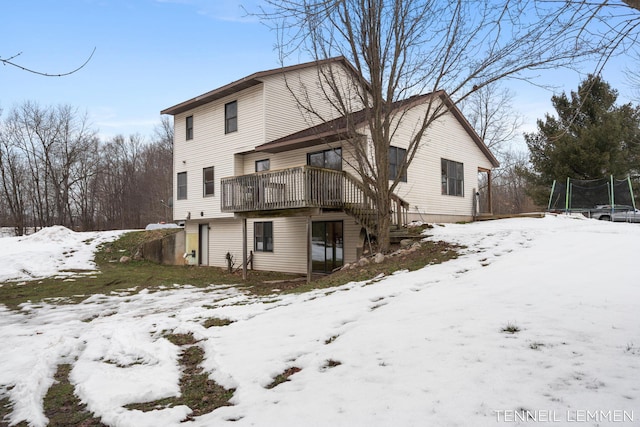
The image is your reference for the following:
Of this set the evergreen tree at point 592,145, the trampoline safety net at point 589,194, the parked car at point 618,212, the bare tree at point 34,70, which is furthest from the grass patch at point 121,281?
the evergreen tree at point 592,145

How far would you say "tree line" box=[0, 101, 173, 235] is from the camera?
121 feet

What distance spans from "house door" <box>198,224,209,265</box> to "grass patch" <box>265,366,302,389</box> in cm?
1661

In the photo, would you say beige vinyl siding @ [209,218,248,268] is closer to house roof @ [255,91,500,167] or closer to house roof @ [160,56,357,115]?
house roof @ [255,91,500,167]

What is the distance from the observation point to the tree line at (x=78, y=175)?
121ft

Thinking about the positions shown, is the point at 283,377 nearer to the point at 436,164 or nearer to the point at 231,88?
the point at 436,164

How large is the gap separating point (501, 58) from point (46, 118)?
42.1 m

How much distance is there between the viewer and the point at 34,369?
521 centimetres

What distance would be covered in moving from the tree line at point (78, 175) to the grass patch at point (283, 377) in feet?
122

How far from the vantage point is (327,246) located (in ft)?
49.7

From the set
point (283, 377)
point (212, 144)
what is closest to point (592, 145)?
point (212, 144)

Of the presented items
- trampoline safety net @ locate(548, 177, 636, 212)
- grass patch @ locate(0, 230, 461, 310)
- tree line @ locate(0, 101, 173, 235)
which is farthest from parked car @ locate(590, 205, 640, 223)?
tree line @ locate(0, 101, 173, 235)

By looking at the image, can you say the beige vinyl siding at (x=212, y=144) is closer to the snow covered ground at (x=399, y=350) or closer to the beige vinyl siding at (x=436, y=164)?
the beige vinyl siding at (x=436, y=164)

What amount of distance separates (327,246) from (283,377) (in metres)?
11.1

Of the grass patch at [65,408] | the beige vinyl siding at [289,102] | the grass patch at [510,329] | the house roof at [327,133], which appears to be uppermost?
the beige vinyl siding at [289,102]
